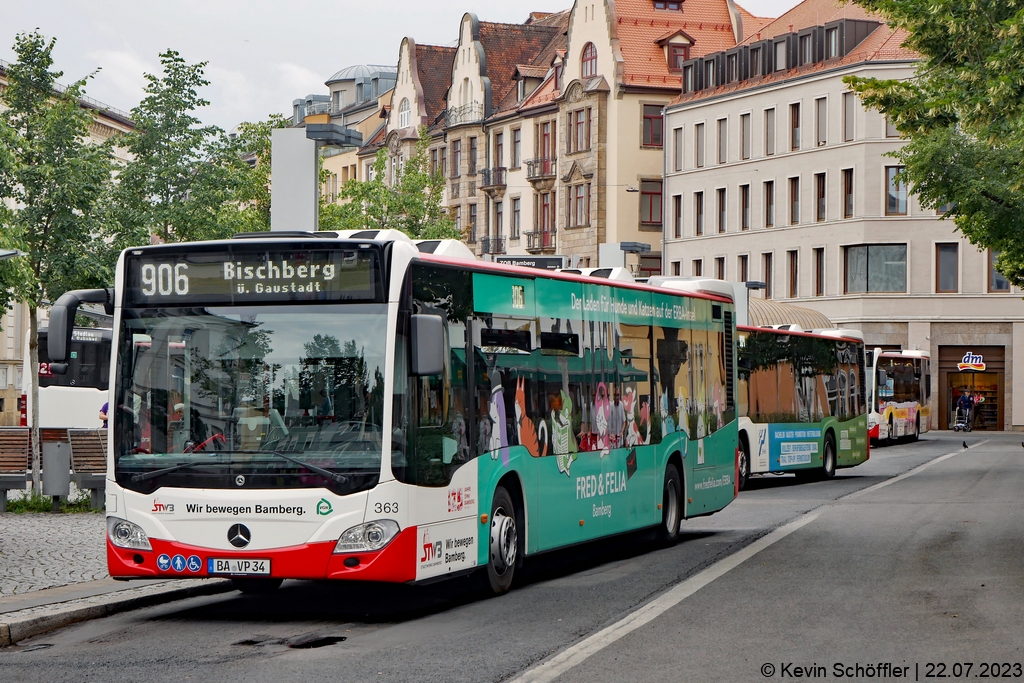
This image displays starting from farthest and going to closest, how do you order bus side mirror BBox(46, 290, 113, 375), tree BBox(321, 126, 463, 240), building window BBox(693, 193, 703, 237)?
building window BBox(693, 193, 703, 237) < tree BBox(321, 126, 463, 240) < bus side mirror BBox(46, 290, 113, 375)

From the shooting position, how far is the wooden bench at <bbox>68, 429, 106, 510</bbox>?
21.1 meters

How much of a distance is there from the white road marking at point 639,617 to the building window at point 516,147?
65.5 metres

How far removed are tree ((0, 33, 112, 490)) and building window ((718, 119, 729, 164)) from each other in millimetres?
50489

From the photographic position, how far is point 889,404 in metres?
54.5

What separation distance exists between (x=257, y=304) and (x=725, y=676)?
455 centimetres

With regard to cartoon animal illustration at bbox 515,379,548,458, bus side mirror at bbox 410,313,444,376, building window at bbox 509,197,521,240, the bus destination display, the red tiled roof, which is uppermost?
the red tiled roof

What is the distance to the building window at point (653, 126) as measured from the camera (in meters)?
77.6

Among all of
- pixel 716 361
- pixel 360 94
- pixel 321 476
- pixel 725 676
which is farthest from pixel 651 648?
pixel 360 94

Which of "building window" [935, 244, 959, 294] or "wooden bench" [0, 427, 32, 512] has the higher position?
"building window" [935, 244, 959, 294]

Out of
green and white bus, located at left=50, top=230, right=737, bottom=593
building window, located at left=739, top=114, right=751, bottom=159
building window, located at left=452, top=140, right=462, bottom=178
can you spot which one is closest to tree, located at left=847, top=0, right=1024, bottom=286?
green and white bus, located at left=50, top=230, right=737, bottom=593

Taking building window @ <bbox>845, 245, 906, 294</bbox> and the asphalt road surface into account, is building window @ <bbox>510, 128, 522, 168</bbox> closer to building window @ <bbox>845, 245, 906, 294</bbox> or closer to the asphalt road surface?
building window @ <bbox>845, 245, 906, 294</bbox>

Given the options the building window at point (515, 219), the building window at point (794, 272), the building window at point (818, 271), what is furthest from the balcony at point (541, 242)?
the building window at point (818, 271)

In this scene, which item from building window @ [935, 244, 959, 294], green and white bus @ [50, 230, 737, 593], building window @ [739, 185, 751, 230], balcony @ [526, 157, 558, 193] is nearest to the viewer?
green and white bus @ [50, 230, 737, 593]

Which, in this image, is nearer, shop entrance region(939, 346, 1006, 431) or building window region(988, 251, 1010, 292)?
building window region(988, 251, 1010, 292)
